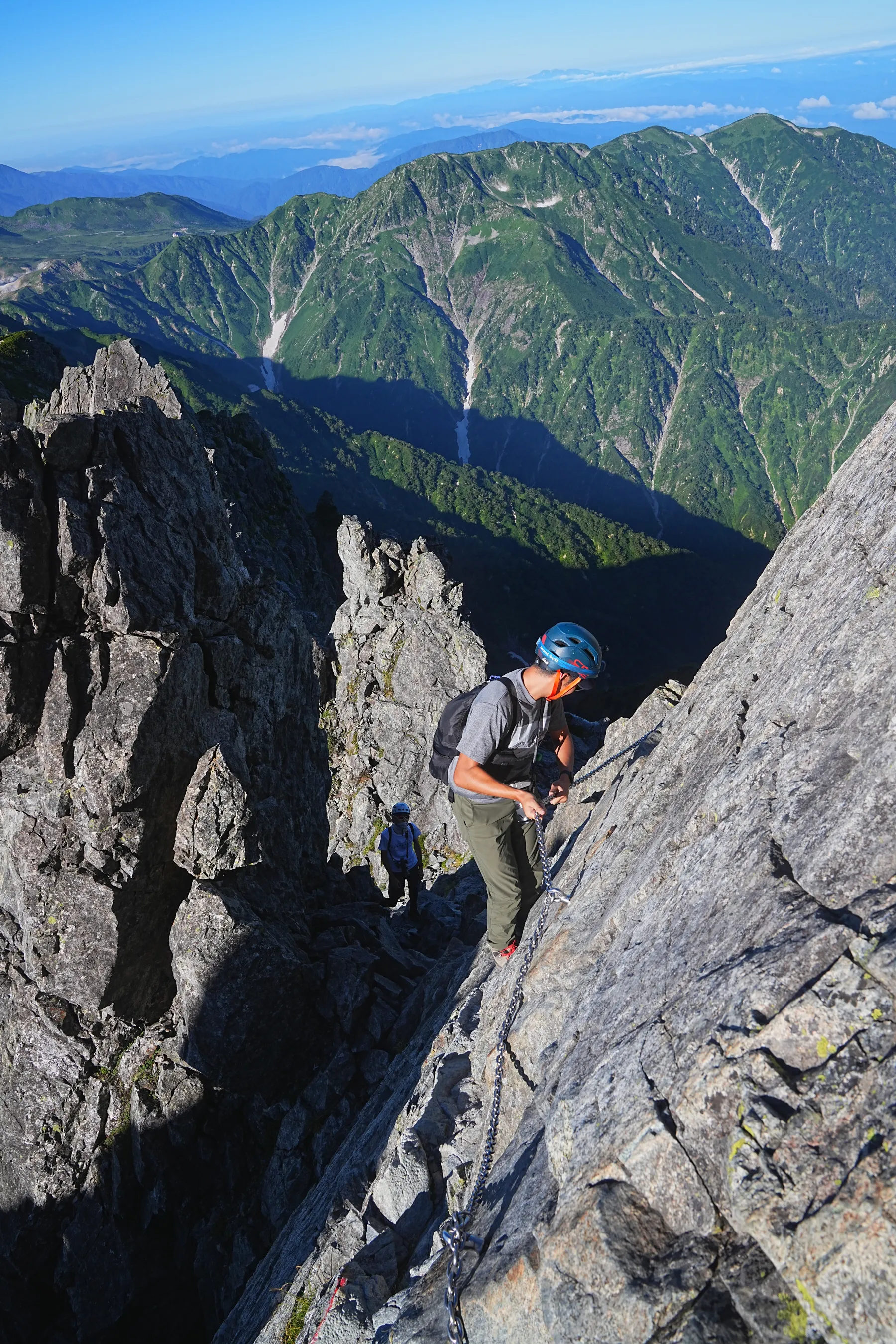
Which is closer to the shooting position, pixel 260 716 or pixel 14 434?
pixel 14 434

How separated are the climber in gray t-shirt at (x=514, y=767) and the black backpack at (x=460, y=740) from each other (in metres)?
0.02

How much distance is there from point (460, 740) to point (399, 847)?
53.3ft

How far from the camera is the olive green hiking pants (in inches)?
529

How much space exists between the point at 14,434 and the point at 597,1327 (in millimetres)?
20488

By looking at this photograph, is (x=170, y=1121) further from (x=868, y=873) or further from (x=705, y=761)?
(x=868, y=873)

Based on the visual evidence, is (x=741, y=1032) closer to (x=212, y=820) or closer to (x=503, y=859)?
(x=503, y=859)

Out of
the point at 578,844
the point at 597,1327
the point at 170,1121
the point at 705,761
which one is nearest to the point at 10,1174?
the point at 170,1121

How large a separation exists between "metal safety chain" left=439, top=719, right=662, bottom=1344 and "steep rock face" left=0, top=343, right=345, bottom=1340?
27.9 feet

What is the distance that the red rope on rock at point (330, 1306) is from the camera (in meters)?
10.8

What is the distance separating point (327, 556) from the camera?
9206 centimetres

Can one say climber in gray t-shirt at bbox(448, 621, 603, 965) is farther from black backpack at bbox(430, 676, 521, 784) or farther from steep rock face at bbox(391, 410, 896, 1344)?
steep rock face at bbox(391, 410, 896, 1344)

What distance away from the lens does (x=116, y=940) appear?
18.9 meters

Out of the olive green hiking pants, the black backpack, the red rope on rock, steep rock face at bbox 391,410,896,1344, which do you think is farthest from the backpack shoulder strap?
the red rope on rock

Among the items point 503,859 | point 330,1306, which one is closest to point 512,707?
point 503,859
